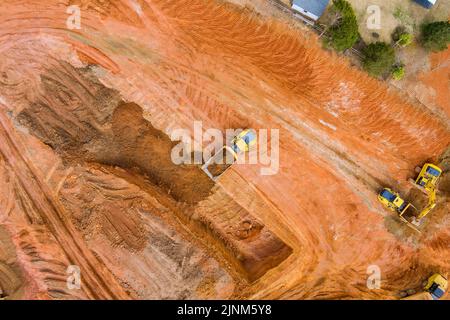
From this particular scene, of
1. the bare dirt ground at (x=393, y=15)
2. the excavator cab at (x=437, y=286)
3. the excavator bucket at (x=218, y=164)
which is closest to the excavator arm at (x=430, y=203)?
the excavator cab at (x=437, y=286)

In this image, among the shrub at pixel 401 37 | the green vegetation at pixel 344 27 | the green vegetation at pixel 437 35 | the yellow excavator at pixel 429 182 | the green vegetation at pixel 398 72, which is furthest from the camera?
the yellow excavator at pixel 429 182

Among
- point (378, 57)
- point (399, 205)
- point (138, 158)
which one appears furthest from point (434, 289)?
point (138, 158)

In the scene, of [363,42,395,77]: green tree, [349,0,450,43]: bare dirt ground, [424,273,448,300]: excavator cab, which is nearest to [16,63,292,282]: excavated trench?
[424,273,448,300]: excavator cab

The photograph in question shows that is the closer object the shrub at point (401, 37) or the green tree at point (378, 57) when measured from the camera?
the green tree at point (378, 57)

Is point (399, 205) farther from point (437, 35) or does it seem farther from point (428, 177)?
point (437, 35)

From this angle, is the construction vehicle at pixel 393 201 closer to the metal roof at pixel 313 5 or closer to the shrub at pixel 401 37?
the shrub at pixel 401 37

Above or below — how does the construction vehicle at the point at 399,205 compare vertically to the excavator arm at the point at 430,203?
below

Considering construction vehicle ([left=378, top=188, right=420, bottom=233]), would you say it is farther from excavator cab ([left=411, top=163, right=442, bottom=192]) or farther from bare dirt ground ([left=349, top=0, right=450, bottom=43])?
bare dirt ground ([left=349, top=0, right=450, bottom=43])
